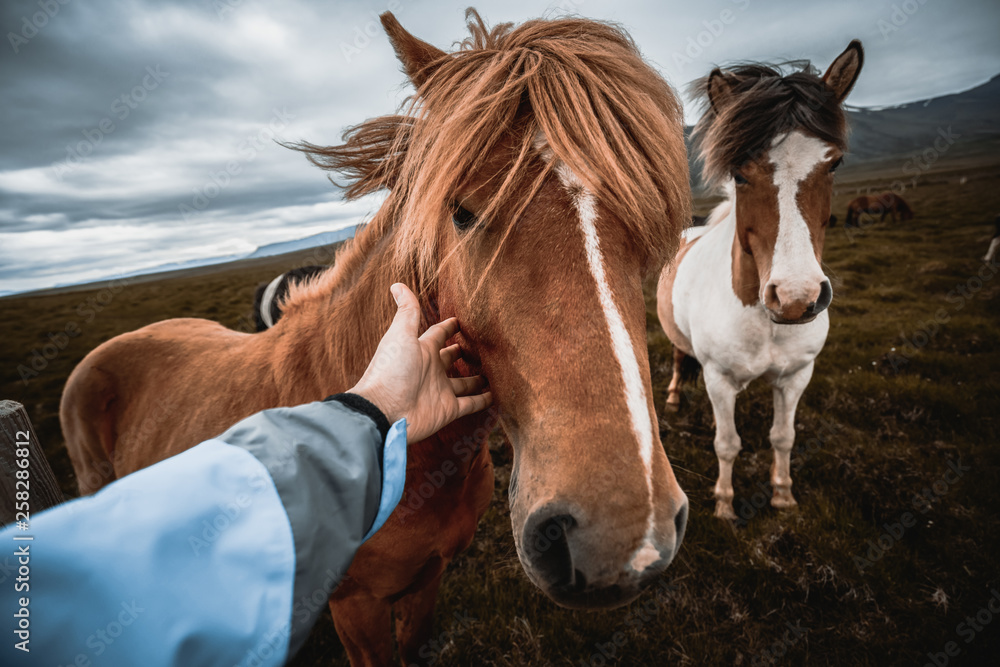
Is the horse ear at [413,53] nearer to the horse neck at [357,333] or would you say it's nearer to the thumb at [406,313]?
the horse neck at [357,333]

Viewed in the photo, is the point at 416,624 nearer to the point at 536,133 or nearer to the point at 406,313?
the point at 406,313

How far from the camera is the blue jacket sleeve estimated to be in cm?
68

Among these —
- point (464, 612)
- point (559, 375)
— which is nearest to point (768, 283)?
point (559, 375)

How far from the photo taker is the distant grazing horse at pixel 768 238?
9.08ft

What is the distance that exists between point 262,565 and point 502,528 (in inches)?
134

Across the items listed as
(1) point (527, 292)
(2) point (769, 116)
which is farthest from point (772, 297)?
(1) point (527, 292)

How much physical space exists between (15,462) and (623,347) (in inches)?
93.5

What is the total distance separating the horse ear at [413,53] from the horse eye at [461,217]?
702mm

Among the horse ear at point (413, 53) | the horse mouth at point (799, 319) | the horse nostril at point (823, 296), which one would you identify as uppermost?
the horse ear at point (413, 53)

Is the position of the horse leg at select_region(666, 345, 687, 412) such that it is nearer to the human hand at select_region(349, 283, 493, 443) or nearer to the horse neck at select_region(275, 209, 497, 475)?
the horse neck at select_region(275, 209, 497, 475)

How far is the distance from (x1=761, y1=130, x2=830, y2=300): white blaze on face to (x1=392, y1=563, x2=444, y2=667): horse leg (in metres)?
3.09

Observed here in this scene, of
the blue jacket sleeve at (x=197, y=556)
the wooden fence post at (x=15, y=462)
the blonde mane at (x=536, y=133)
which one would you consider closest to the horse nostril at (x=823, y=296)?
the blonde mane at (x=536, y=133)

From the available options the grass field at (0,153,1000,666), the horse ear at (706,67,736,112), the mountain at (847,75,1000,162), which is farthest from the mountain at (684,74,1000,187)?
the horse ear at (706,67,736,112)

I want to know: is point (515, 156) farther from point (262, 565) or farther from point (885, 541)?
point (885, 541)
